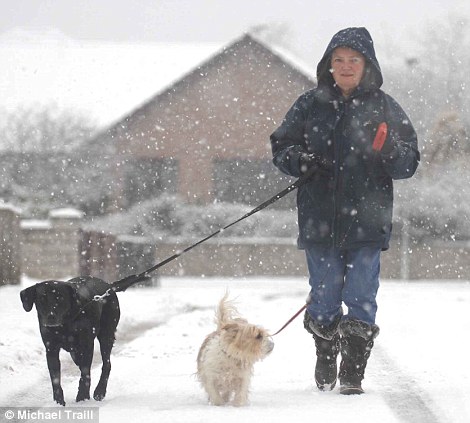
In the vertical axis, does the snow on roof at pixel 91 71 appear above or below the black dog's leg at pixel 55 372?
above

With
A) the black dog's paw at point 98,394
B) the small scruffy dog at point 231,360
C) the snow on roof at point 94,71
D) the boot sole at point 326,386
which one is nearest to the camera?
the small scruffy dog at point 231,360

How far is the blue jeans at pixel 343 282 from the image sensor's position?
17.6ft

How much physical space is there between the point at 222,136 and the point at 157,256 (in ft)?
15.7

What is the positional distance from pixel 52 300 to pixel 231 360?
1136mm

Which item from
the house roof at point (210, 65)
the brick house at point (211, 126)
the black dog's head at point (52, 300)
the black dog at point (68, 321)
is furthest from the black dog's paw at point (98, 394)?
the house roof at point (210, 65)

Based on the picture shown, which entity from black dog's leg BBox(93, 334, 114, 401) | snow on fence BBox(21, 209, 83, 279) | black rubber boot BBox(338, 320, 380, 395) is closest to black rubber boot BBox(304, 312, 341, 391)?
black rubber boot BBox(338, 320, 380, 395)

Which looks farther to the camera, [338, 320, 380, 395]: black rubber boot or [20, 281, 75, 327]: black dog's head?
[338, 320, 380, 395]: black rubber boot

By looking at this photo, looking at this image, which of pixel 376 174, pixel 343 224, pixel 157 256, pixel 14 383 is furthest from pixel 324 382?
pixel 157 256

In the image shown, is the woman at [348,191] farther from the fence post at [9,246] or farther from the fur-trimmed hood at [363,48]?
the fence post at [9,246]

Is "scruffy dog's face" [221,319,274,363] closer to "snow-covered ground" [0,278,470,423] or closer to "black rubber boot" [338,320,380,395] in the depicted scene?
"snow-covered ground" [0,278,470,423]

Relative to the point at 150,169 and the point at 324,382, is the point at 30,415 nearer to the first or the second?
the point at 324,382

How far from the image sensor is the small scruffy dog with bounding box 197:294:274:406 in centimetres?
517

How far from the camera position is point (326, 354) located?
18.3 feet

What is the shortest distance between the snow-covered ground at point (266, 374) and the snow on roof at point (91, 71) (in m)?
17.6
